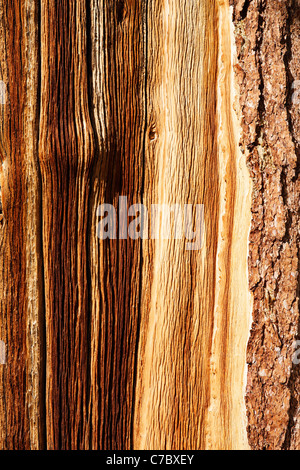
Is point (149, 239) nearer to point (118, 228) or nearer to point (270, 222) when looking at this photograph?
point (118, 228)

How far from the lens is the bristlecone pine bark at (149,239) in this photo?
647mm

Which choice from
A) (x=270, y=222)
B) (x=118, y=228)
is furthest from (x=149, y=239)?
(x=270, y=222)

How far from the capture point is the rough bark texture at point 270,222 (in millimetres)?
641

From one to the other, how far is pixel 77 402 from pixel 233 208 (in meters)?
0.45

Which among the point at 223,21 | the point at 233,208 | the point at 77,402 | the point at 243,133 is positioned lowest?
the point at 77,402

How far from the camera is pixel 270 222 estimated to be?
0.65 m

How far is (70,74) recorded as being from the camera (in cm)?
65

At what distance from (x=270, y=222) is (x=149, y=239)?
0.22 m

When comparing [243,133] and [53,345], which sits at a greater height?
[243,133]

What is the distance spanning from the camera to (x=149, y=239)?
71 centimetres

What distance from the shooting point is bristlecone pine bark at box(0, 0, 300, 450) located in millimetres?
647

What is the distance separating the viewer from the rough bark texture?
641 mm
